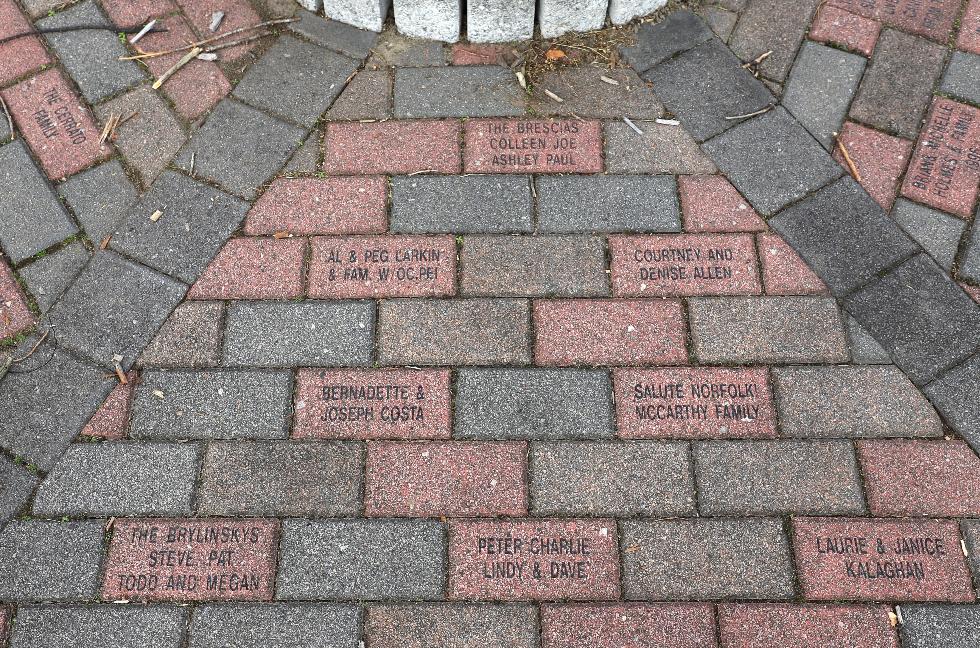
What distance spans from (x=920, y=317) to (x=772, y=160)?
84 cm

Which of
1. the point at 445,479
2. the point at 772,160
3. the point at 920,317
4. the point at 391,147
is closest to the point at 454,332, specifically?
the point at 445,479

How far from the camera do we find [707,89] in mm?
3154

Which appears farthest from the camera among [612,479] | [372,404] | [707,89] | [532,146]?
[707,89]

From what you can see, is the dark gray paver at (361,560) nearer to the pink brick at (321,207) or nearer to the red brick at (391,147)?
the pink brick at (321,207)

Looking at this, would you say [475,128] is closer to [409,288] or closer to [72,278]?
[409,288]

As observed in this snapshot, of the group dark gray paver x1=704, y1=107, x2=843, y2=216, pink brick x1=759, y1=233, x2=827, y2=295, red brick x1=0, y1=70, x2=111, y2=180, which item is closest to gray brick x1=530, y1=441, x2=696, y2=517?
pink brick x1=759, y1=233, x2=827, y2=295

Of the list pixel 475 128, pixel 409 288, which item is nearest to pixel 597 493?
pixel 409 288

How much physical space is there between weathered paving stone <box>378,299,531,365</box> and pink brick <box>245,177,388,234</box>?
1.28ft

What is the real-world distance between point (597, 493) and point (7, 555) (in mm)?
2015

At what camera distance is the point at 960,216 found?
2898mm

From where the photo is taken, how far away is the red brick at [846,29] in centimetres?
323

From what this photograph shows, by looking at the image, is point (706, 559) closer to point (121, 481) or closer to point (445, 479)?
point (445, 479)

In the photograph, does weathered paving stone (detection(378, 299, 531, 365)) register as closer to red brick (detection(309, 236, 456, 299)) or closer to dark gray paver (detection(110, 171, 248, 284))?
red brick (detection(309, 236, 456, 299))

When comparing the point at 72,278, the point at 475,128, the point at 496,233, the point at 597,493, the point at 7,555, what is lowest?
the point at 7,555
